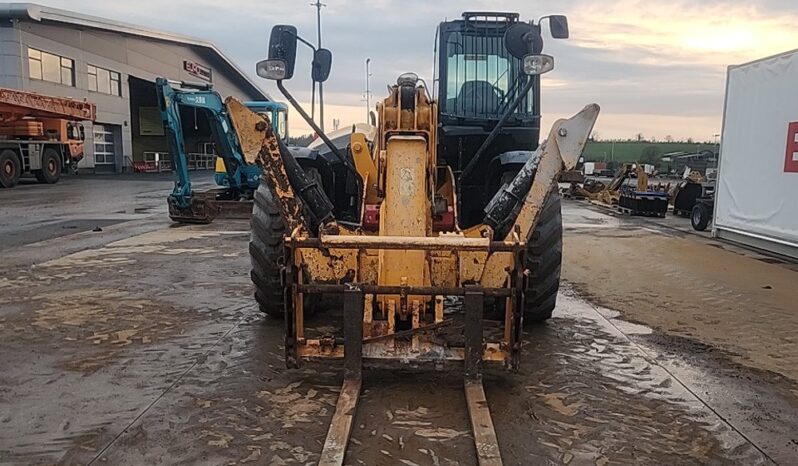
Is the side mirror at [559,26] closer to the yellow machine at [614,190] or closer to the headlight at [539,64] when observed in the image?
the headlight at [539,64]

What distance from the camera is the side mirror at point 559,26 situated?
500cm

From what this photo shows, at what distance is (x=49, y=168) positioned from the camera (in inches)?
971

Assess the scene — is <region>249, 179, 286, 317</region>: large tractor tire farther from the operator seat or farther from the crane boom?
the crane boom

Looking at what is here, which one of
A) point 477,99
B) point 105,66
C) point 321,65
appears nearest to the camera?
point 321,65

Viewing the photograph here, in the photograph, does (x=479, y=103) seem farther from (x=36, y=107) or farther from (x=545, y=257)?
(x=36, y=107)

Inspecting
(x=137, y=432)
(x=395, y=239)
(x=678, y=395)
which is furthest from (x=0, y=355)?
(x=678, y=395)

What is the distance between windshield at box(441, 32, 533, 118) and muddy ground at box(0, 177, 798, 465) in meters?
2.15

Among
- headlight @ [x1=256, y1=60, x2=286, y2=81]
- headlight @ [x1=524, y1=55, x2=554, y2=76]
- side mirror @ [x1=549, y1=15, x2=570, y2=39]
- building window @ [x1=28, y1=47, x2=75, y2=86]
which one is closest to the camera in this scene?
headlight @ [x1=524, y1=55, x2=554, y2=76]

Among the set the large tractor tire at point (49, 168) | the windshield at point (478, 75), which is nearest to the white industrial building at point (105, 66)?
the large tractor tire at point (49, 168)

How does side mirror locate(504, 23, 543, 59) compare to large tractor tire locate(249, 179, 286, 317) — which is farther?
large tractor tire locate(249, 179, 286, 317)

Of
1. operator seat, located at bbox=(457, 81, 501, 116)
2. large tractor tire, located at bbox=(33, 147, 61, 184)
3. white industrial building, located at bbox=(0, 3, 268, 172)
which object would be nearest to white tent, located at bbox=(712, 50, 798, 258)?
operator seat, located at bbox=(457, 81, 501, 116)

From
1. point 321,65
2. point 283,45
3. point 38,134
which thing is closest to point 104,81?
point 38,134

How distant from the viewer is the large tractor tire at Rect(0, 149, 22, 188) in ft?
71.9

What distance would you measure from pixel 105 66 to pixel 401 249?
3652 centimetres
